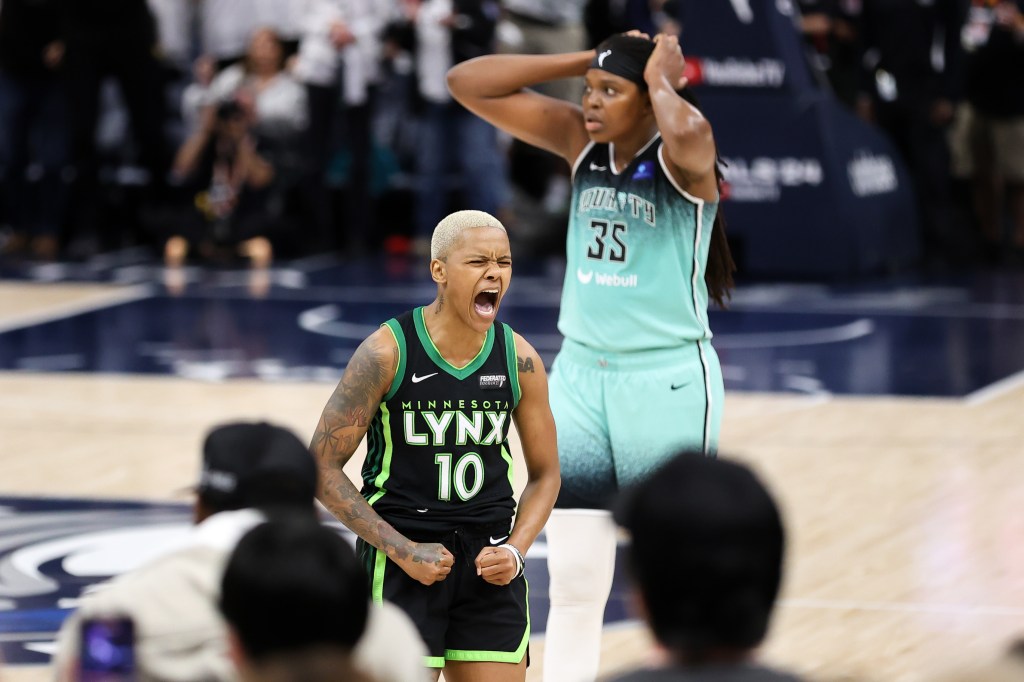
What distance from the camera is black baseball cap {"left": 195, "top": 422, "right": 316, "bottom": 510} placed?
130 inches

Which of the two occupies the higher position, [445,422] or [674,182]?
[674,182]

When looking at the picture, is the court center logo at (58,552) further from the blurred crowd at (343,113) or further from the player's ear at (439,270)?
the blurred crowd at (343,113)

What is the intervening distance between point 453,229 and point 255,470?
1726 mm

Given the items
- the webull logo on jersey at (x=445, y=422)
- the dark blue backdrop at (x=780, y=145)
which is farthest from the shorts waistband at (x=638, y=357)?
the dark blue backdrop at (x=780, y=145)

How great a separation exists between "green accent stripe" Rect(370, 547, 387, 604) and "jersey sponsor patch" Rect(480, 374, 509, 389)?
19.6 inches

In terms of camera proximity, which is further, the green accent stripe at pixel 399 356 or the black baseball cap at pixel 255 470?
the green accent stripe at pixel 399 356

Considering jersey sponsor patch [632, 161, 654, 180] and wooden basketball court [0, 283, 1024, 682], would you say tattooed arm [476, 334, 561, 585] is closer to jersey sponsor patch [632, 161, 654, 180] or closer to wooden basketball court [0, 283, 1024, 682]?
jersey sponsor patch [632, 161, 654, 180]

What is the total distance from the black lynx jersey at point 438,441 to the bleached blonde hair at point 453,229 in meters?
0.22

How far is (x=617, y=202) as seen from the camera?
571cm

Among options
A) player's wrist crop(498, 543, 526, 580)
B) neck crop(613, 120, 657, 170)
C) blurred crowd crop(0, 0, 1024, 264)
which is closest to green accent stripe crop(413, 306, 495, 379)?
player's wrist crop(498, 543, 526, 580)

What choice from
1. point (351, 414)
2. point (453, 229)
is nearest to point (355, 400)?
point (351, 414)

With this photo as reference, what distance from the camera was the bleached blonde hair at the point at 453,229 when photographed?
495 cm

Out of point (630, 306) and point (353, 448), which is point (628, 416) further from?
point (353, 448)

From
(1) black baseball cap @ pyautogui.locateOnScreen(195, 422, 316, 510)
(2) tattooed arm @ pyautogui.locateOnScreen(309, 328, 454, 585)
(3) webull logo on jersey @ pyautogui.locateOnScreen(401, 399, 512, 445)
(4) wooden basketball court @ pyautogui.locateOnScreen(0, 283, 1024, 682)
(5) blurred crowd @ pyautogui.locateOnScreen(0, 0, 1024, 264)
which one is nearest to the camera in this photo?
(1) black baseball cap @ pyautogui.locateOnScreen(195, 422, 316, 510)
